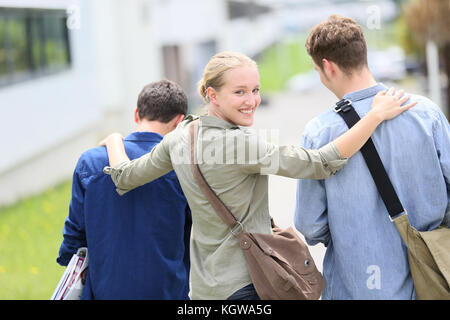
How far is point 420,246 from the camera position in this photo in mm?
2717

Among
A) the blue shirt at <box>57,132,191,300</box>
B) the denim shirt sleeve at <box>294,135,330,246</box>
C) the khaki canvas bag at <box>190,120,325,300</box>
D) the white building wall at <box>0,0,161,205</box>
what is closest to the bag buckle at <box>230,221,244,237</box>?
Result: the khaki canvas bag at <box>190,120,325,300</box>

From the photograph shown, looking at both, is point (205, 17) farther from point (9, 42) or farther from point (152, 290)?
point (152, 290)

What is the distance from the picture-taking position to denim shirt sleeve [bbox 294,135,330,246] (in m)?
2.86

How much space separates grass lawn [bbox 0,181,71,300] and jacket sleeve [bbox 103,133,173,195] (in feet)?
12.2

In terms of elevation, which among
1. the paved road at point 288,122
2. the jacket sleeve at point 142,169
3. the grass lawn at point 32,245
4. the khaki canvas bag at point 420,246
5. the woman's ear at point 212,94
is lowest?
the grass lawn at point 32,245

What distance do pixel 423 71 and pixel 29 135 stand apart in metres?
18.0

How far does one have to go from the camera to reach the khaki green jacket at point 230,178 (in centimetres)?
261

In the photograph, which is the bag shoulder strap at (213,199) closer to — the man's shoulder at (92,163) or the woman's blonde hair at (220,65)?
the woman's blonde hair at (220,65)

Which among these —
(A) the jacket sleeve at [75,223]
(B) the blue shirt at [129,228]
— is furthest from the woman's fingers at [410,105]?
(A) the jacket sleeve at [75,223]

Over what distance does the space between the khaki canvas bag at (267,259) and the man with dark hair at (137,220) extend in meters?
0.59

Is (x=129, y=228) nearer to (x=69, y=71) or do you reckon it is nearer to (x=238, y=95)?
(x=238, y=95)

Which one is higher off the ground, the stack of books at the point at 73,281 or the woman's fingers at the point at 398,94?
the woman's fingers at the point at 398,94

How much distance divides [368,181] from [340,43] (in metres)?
0.62

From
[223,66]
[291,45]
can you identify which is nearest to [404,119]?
[223,66]
